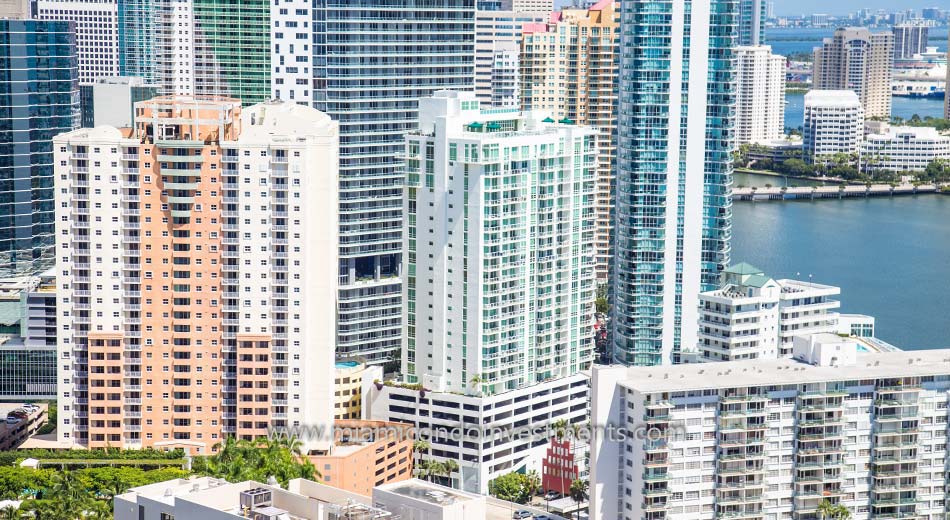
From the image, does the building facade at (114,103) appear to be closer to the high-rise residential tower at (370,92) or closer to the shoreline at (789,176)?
the high-rise residential tower at (370,92)

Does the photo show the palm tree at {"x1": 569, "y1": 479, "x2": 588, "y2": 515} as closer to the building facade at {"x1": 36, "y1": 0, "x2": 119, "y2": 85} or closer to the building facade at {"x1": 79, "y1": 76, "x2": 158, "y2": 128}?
the building facade at {"x1": 79, "y1": 76, "x2": 158, "y2": 128}

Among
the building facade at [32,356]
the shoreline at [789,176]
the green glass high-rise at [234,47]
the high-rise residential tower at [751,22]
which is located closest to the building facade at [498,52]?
the green glass high-rise at [234,47]

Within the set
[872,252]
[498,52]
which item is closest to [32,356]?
[498,52]

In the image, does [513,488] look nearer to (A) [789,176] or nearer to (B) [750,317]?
(B) [750,317]

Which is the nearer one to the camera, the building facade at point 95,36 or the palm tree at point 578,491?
the palm tree at point 578,491

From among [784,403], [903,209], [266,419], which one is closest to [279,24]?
[266,419]

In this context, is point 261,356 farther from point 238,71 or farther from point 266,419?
point 238,71

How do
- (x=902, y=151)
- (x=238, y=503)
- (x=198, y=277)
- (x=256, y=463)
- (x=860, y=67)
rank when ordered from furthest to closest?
(x=860, y=67)
(x=902, y=151)
(x=198, y=277)
(x=256, y=463)
(x=238, y=503)
